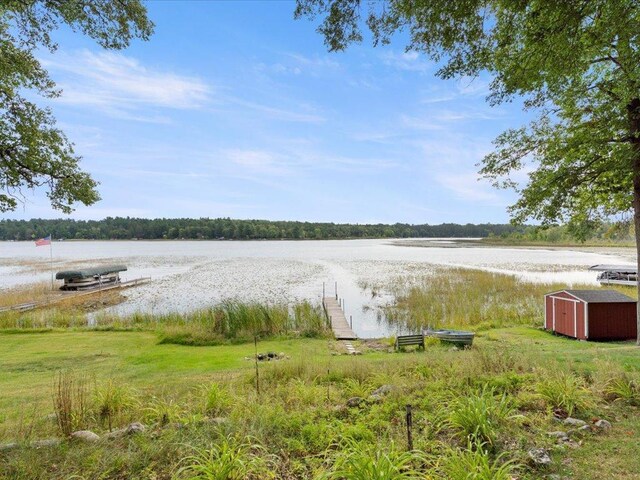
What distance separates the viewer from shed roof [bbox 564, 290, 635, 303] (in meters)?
16.1

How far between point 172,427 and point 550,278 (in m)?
39.2

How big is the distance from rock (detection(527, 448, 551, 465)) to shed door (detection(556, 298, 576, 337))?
16.3 meters

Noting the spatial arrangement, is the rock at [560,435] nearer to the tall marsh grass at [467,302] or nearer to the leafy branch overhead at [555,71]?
the leafy branch overhead at [555,71]

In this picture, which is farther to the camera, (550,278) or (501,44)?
(550,278)

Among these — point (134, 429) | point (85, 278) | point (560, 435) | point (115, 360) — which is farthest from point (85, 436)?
point (85, 278)

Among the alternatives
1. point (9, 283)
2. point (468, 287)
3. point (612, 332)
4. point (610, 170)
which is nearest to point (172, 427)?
point (610, 170)

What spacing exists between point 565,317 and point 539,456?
55.6ft

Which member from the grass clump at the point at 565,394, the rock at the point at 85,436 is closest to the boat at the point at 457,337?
the grass clump at the point at 565,394

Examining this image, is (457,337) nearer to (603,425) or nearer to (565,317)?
(565,317)

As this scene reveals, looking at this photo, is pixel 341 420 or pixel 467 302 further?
pixel 467 302

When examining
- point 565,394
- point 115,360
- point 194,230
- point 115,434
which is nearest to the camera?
point 115,434

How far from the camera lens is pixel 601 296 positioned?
16516mm

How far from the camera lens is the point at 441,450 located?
3.61 m

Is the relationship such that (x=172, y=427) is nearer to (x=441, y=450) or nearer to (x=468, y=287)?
(x=441, y=450)
